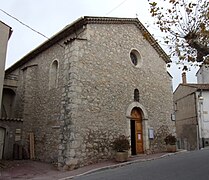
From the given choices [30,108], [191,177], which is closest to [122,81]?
[30,108]

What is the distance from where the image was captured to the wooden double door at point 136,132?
13.2 metres

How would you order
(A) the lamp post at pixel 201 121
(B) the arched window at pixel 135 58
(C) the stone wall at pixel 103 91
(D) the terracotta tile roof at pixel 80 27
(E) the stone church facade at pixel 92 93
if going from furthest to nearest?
(A) the lamp post at pixel 201 121
(B) the arched window at pixel 135 58
(D) the terracotta tile roof at pixel 80 27
(E) the stone church facade at pixel 92 93
(C) the stone wall at pixel 103 91

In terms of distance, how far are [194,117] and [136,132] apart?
9916 millimetres

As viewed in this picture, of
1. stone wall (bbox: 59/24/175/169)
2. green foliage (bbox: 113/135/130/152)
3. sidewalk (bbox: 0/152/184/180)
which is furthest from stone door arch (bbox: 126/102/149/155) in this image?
sidewalk (bbox: 0/152/184/180)

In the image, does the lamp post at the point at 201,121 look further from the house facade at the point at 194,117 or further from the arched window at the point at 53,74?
the arched window at the point at 53,74

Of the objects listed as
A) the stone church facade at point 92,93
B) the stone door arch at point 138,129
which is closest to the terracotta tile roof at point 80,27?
the stone church facade at point 92,93

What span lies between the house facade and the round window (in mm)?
9053

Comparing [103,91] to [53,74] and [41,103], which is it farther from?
[41,103]

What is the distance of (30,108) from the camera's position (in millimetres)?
14859

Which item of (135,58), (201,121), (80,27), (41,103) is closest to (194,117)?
(201,121)

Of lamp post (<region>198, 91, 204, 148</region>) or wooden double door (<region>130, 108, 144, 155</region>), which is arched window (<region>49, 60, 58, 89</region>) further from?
lamp post (<region>198, 91, 204, 148</region>)

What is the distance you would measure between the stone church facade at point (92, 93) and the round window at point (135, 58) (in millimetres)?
42

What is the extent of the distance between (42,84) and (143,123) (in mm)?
6463

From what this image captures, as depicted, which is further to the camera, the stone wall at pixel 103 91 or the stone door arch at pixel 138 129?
the stone door arch at pixel 138 129
